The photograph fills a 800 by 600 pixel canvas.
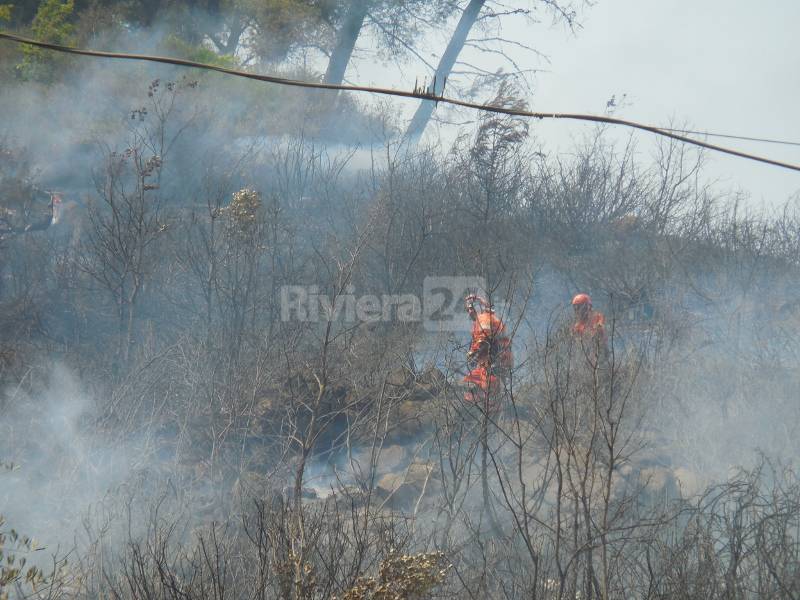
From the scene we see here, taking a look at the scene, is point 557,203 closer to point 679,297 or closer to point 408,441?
point 679,297

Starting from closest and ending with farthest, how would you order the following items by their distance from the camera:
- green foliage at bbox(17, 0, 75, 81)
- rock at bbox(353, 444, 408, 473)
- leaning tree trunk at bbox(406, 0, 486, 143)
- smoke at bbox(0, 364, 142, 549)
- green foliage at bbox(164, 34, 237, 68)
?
smoke at bbox(0, 364, 142, 549) → rock at bbox(353, 444, 408, 473) → green foliage at bbox(17, 0, 75, 81) → green foliage at bbox(164, 34, 237, 68) → leaning tree trunk at bbox(406, 0, 486, 143)

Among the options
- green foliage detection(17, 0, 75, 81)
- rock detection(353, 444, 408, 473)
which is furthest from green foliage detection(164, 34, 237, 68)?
rock detection(353, 444, 408, 473)

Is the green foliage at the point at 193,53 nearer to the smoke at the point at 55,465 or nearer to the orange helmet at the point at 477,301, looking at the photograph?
the smoke at the point at 55,465

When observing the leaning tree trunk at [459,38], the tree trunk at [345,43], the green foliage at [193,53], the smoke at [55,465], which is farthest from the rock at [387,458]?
the tree trunk at [345,43]

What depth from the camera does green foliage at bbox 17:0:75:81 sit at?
1705 cm

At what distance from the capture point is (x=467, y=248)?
14.2m

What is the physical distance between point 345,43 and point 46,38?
7.26 meters

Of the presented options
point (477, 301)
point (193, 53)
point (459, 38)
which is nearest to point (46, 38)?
point (193, 53)

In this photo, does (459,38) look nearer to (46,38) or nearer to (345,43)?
(345,43)

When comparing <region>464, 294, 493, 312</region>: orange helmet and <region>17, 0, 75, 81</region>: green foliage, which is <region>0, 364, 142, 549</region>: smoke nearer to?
<region>464, 294, 493, 312</region>: orange helmet

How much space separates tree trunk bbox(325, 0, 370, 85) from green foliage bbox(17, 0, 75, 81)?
20.8ft

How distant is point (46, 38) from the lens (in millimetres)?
16969

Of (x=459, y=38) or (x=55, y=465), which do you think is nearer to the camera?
(x=55, y=465)

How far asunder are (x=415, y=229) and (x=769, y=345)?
6.07 meters
